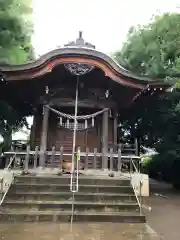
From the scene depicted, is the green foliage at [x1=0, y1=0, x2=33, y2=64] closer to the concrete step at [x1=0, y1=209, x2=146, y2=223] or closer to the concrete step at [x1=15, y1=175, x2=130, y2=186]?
the concrete step at [x1=15, y1=175, x2=130, y2=186]

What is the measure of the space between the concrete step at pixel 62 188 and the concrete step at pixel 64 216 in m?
0.88

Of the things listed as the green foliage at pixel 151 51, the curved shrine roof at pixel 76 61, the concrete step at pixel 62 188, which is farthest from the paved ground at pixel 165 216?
the green foliage at pixel 151 51

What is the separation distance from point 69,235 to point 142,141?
10.6 meters

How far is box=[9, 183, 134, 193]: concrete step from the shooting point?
737 centimetres

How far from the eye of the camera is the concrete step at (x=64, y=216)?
6242mm

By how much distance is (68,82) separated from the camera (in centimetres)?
1138

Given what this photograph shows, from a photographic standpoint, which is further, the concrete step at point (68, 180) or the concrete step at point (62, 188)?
Result: the concrete step at point (68, 180)

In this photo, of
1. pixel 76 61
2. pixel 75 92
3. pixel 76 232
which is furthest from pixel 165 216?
pixel 75 92

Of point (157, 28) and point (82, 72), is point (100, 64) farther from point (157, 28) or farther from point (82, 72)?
point (157, 28)

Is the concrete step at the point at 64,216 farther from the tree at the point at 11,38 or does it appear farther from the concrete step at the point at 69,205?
the tree at the point at 11,38

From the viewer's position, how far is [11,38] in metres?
13.0

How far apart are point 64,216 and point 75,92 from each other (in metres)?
6.06

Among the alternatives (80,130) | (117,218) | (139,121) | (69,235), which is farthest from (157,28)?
(69,235)

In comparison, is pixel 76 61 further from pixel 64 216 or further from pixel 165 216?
pixel 165 216
